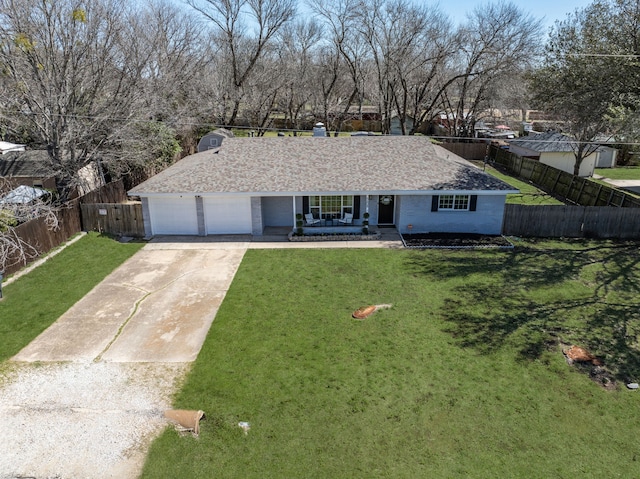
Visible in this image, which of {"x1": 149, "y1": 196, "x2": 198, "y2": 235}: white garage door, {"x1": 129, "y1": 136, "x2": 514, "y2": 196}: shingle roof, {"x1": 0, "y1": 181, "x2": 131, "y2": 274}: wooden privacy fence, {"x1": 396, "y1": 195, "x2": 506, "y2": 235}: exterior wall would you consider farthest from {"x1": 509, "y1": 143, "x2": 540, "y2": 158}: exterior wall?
{"x1": 0, "y1": 181, "x2": 131, "y2": 274}: wooden privacy fence

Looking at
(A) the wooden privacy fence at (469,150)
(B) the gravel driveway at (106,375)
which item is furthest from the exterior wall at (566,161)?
(B) the gravel driveway at (106,375)

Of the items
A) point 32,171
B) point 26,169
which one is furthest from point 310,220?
point 26,169

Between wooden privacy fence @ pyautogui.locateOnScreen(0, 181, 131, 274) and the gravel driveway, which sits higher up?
wooden privacy fence @ pyautogui.locateOnScreen(0, 181, 131, 274)

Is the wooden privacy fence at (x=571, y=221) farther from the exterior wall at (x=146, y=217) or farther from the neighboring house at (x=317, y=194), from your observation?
the exterior wall at (x=146, y=217)

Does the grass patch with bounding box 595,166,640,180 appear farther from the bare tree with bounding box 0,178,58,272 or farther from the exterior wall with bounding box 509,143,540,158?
the bare tree with bounding box 0,178,58,272

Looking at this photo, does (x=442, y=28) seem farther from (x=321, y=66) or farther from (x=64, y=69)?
(x=64, y=69)

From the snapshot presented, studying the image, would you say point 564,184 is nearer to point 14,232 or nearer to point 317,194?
point 317,194
